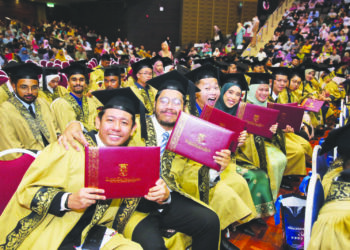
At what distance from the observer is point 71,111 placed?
3.92 meters

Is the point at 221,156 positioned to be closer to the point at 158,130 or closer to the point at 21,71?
the point at 158,130

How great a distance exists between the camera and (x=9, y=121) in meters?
2.96

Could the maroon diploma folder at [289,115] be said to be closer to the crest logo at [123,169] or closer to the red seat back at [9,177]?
the crest logo at [123,169]

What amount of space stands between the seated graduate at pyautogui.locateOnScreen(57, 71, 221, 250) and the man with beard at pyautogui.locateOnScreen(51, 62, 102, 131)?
78.0 inches

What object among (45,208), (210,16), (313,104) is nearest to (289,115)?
(313,104)

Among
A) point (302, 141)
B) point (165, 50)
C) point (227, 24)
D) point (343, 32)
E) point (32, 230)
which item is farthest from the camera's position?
point (227, 24)

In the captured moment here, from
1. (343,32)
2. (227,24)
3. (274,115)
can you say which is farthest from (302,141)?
(227,24)

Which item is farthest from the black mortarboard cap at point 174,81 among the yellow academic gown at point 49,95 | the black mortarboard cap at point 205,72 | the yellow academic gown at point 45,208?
the yellow academic gown at point 49,95

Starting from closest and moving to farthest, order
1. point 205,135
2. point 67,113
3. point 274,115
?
point 205,135
point 274,115
point 67,113

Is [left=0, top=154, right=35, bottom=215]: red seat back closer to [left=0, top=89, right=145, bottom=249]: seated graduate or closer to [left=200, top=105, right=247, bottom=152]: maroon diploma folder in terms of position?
[left=0, top=89, right=145, bottom=249]: seated graduate

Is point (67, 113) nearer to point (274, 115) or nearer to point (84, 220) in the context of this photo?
point (84, 220)

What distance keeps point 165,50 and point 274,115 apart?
23.6ft

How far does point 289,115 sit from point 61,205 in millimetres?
2990

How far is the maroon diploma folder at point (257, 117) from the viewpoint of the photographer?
2861 mm
